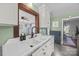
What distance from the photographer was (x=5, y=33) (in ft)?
6.02

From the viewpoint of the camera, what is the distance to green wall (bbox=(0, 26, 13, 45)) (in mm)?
1730

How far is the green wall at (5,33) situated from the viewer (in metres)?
1.73

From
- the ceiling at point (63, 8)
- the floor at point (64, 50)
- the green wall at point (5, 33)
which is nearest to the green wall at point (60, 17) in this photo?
the ceiling at point (63, 8)

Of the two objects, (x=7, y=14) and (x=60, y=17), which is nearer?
(x=7, y=14)

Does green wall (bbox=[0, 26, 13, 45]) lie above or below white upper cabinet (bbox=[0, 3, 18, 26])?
below

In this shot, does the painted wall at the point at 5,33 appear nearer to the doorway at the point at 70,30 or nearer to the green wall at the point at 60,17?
the green wall at the point at 60,17

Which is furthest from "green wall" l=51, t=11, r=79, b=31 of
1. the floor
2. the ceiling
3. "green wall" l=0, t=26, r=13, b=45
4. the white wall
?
"green wall" l=0, t=26, r=13, b=45

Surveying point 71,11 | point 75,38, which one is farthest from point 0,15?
point 75,38

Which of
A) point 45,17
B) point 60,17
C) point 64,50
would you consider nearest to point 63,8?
point 60,17

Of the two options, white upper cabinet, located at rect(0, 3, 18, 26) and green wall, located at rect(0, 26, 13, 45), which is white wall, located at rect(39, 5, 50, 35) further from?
white upper cabinet, located at rect(0, 3, 18, 26)

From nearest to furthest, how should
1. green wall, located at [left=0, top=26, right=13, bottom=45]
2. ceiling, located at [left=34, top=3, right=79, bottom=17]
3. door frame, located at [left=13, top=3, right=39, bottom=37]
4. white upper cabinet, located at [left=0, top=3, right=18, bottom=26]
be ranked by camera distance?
white upper cabinet, located at [left=0, top=3, right=18, bottom=26]
green wall, located at [left=0, top=26, right=13, bottom=45]
ceiling, located at [left=34, top=3, right=79, bottom=17]
door frame, located at [left=13, top=3, right=39, bottom=37]

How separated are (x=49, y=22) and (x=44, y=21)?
0.13 meters

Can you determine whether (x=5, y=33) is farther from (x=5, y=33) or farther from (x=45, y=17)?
(x=45, y=17)

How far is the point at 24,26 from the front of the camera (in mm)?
2395
